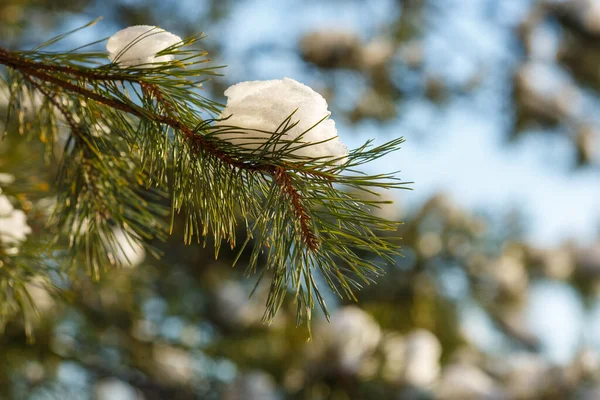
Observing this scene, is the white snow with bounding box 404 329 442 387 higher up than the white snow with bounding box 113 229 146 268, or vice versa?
the white snow with bounding box 404 329 442 387

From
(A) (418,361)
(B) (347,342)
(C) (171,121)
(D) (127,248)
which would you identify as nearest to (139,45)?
(C) (171,121)

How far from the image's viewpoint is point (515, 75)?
8.57ft

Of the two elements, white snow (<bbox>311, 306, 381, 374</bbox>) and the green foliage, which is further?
white snow (<bbox>311, 306, 381, 374</bbox>)

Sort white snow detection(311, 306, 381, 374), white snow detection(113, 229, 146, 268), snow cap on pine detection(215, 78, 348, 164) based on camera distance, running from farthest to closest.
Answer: white snow detection(311, 306, 381, 374) → white snow detection(113, 229, 146, 268) → snow cap on pine detection(215, 78, 348, 164)

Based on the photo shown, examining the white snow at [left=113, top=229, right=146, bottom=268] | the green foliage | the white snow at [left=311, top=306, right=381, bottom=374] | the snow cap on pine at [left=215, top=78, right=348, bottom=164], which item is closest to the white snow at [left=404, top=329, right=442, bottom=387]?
the white snow at [left=311, top=306, right=381, bottom=374]

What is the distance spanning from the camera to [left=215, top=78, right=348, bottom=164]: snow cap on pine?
463 mm

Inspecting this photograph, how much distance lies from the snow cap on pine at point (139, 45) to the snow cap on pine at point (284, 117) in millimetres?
97

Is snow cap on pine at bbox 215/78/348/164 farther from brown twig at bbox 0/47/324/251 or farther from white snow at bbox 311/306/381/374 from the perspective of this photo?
white snow at bbox 311/306/381/374

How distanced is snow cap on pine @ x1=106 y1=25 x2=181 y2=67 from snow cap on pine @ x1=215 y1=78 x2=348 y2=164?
0.10 m

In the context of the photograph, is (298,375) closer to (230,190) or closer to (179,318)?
(179,318)

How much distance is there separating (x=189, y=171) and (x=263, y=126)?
89 mm

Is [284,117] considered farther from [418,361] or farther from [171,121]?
[418,361]

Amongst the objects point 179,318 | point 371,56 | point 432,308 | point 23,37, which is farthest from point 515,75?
point 23,37

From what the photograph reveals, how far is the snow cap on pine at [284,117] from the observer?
46 centimetres
